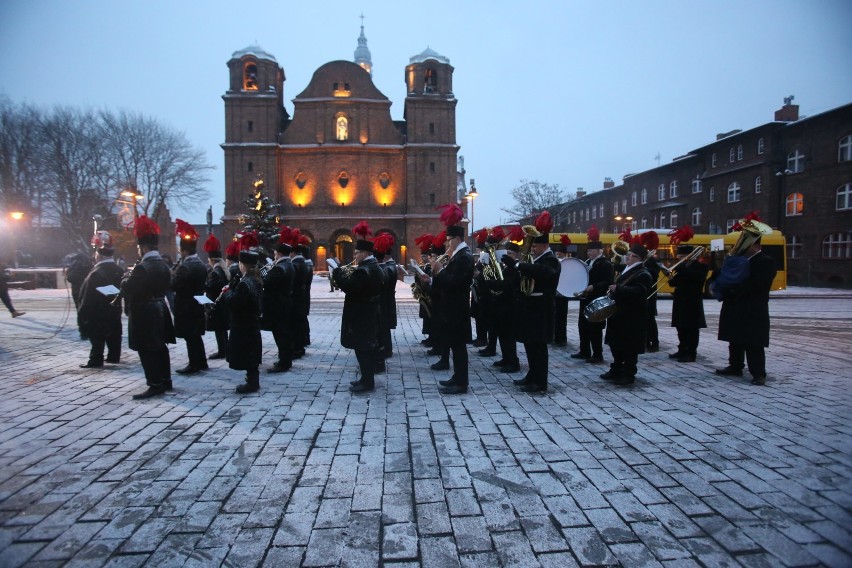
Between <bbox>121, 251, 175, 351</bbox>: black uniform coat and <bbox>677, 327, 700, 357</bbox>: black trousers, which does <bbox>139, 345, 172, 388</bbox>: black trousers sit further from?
<bbox>677, 327, 700, 357</bbox>: black trousers

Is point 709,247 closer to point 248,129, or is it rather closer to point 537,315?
point 537,315

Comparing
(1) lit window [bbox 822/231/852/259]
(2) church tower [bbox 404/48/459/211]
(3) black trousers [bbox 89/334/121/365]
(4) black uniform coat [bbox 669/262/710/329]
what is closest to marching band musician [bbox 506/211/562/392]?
(4) black uniform coat [bbox 669/262/710/329]

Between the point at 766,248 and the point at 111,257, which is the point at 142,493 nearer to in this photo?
the point at 111,257

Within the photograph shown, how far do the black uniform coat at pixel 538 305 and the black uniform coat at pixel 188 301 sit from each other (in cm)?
499

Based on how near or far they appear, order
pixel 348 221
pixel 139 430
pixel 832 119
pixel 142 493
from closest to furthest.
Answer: pixel 142 493, pixel 139 430, pixel 832 119, pixel 348 221

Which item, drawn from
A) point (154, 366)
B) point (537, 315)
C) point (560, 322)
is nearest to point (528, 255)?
point (537, 315)

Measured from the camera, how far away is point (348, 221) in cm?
4169

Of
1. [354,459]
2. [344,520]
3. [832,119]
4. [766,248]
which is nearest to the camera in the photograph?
[344,520]

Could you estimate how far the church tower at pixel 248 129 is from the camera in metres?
40.6

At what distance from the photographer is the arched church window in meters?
41.0

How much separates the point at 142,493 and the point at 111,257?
19.2ft

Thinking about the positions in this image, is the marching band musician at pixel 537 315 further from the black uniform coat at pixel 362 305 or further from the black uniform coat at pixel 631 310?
the black uniform coat at pixel 362 305

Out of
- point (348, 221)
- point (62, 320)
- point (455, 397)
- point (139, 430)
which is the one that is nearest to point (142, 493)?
point (139, 430)

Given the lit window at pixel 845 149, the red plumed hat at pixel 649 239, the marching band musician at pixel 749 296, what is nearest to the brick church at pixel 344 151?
the lit window at pixel 845 149
